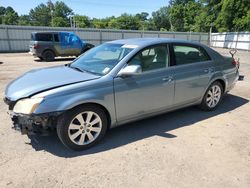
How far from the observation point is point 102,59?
447 centimetres

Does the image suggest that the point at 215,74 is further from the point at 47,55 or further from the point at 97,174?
the point at 47,55

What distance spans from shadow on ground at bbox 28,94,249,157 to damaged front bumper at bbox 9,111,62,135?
0.43m

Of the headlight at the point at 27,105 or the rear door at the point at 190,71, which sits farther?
the rear door at the point at 190,71

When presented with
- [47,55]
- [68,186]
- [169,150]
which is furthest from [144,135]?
[47,55]

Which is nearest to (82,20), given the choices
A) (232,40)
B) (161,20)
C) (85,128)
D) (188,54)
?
(161,20)

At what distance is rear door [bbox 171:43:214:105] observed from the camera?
4.58m

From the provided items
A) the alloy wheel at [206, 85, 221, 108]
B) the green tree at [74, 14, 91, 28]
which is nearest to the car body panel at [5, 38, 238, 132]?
the alloy wheel at [206, 85, 221, 108]

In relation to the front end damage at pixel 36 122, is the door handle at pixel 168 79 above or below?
above

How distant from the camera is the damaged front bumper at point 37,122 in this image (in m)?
3.27

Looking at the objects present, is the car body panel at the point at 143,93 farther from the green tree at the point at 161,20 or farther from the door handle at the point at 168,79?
Answer: the green tree at the point at 161,20

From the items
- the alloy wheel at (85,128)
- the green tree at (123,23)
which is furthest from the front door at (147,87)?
the green tree at (123,23)

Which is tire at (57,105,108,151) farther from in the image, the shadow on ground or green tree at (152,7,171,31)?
green tree at (152,7,171,31)

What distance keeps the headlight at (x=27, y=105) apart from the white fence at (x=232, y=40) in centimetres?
3055

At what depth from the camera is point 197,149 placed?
374 centimetres
